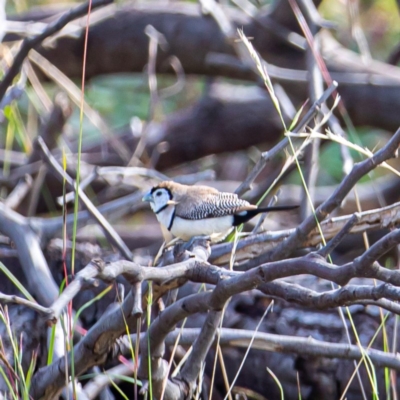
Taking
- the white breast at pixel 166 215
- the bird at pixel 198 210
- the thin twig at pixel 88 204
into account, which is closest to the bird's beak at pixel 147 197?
the bird at pixel 198 210

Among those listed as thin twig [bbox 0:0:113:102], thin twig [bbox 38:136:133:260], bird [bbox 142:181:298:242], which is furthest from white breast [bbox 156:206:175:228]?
thin twig [bbox 0:0:113:102]

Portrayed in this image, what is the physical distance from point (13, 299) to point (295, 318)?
176 cm

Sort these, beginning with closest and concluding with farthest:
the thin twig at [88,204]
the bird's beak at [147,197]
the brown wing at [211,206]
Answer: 1. the thin twig at [88,204]
2. the brown wing at [211,206]
3. the bird's beak at [147,197]

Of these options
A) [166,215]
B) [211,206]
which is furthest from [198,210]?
[166,215]

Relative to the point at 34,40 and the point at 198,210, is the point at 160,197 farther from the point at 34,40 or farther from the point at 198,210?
the point at 34,40

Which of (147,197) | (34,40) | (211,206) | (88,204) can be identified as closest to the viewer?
(88,204)

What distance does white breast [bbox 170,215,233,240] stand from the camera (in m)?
3.11

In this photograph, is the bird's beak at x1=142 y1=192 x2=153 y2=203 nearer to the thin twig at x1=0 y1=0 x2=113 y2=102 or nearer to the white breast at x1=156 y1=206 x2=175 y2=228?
the white breast at x1=156 y1=206 x2=175 y2=228

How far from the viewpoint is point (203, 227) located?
122 inches

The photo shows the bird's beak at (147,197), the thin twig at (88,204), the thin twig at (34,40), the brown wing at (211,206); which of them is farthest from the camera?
the bird's beak at (147,197)

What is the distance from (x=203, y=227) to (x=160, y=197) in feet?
1.16

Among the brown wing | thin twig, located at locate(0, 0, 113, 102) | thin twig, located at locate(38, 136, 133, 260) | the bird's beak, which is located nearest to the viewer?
thin twig, located at locate(38, 136, 133, 260)

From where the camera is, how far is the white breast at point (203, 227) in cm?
311

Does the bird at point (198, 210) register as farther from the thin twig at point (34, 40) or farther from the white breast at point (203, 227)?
the thin twig at point (34, 40)
